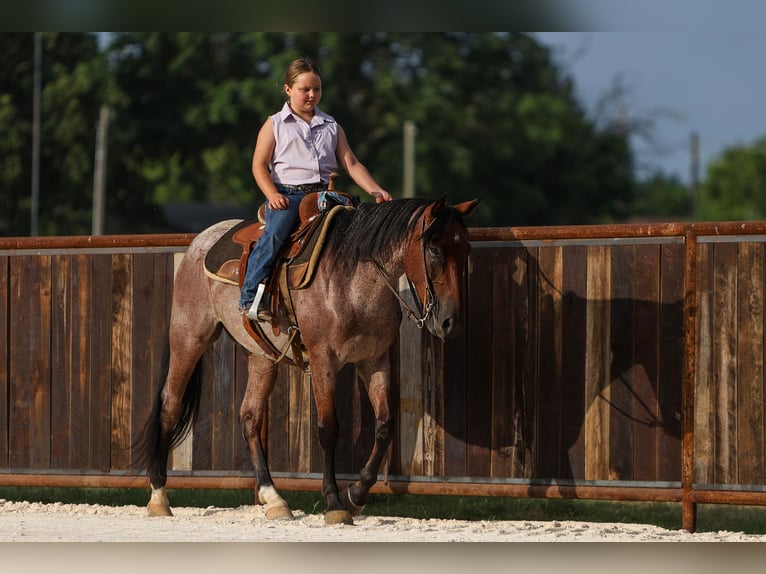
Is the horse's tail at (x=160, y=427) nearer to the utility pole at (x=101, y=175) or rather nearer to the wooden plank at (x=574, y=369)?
the wooden plank at (x=574, y=369)

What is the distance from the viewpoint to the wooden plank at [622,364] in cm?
853

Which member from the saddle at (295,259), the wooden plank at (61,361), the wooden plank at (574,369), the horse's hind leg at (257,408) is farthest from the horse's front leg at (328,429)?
the wooden plank at (61,361)

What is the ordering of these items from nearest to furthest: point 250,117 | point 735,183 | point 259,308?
point 259,308 < point 250,117 < point 735,183

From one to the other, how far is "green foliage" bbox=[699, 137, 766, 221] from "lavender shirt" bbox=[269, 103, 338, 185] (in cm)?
7776

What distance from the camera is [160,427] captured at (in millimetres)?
8977

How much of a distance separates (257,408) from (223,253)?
109 centimetres

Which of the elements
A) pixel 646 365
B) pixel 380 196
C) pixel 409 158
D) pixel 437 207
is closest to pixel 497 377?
pixel 646 365

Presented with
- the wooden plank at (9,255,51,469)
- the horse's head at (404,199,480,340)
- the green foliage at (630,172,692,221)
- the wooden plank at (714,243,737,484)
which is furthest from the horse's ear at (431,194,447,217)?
the green foliage at (630,172,692,221)

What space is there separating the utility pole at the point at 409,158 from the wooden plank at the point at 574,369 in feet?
110

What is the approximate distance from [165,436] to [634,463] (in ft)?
10.2

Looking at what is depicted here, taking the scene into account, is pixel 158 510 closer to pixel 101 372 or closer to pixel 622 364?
pixel 101 372

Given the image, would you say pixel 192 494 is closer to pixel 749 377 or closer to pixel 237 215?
pixel 749 377

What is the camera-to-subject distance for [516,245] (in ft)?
29.0
